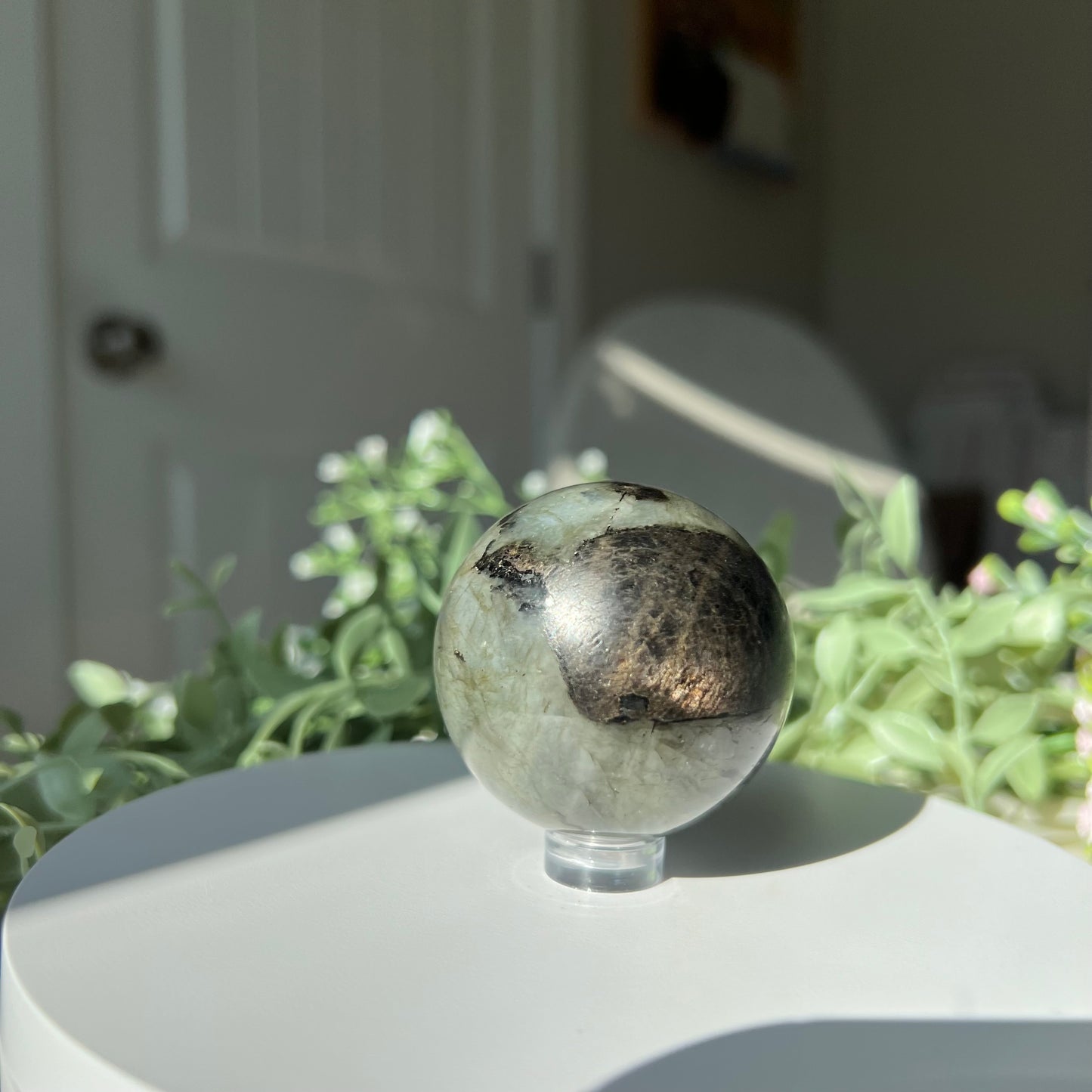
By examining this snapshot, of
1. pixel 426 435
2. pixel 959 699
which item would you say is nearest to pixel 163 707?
pixel 426 435

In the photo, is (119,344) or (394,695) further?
(119,344)

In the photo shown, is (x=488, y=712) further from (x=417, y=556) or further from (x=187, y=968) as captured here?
(x=417, y=556)

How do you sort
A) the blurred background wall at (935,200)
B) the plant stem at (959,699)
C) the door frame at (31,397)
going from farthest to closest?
the blurred background wall at (935,200) → the door frame at (31,397) → the plant stem at (959,699)

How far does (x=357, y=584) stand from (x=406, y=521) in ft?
0.19

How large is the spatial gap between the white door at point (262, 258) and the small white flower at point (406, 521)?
0.70 m

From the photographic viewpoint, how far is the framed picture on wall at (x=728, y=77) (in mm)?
2146

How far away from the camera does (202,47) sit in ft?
4.42

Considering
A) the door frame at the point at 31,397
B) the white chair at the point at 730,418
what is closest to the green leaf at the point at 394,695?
the door frame at the point at 31,397

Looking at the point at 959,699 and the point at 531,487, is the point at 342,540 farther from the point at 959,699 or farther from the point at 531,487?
the point at 959,699

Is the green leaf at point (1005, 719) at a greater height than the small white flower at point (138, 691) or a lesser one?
greater

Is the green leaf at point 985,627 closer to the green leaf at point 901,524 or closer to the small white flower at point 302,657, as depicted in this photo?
the green leaf at point 901,524

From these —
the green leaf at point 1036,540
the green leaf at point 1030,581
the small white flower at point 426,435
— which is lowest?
the green leaf at point 1030,581

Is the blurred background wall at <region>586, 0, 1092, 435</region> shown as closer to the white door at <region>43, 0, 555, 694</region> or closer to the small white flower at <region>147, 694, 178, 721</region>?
the white door at <region>43, 0, 555, 694</region>

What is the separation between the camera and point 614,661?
0.33m
